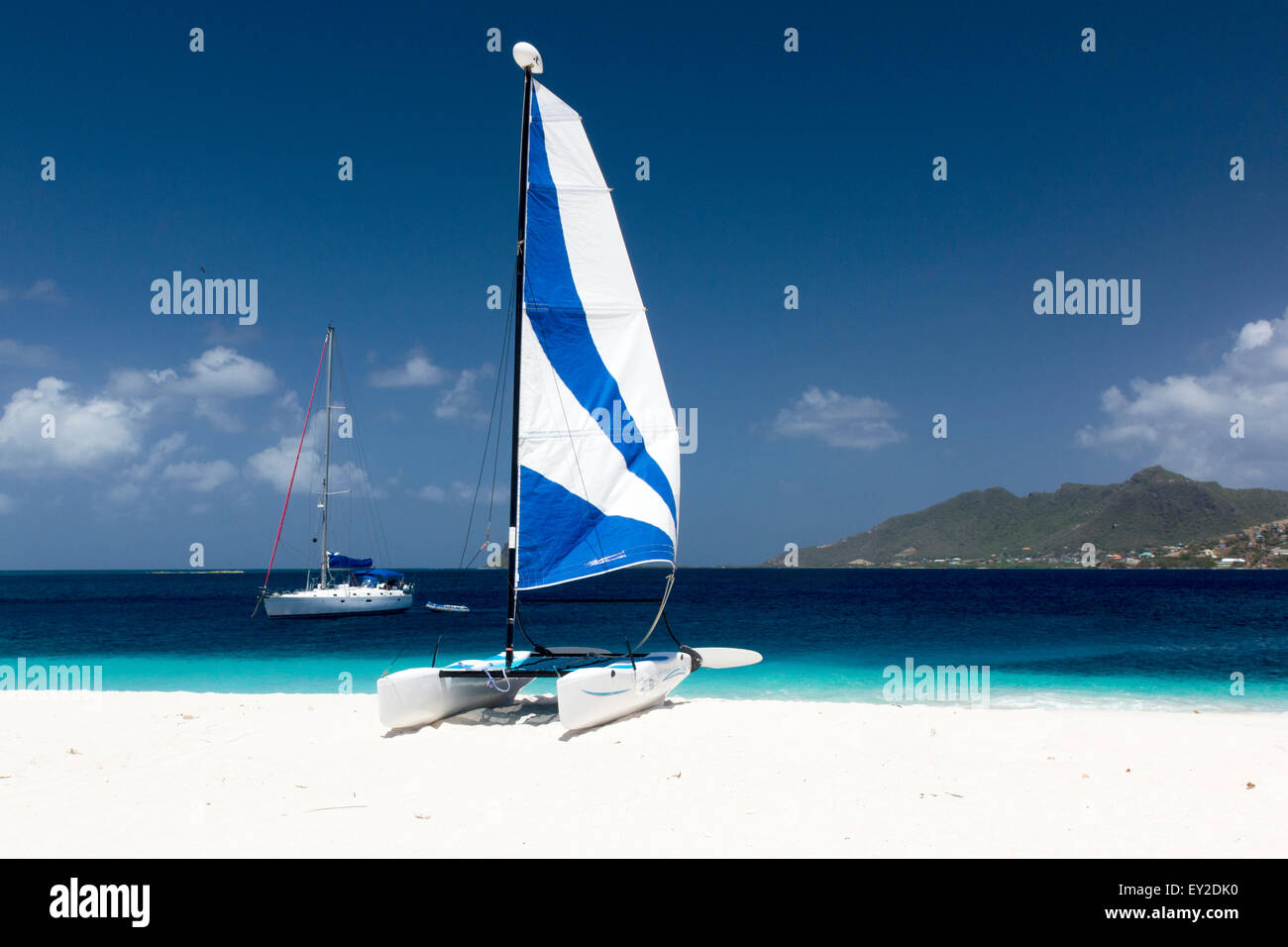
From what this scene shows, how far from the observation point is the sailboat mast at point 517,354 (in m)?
9.63

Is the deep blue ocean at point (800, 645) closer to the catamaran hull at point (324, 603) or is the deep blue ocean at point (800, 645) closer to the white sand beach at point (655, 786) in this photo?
the catamaran hull at point (324, 603)

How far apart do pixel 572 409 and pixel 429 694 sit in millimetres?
4169

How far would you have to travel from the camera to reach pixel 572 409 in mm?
9922

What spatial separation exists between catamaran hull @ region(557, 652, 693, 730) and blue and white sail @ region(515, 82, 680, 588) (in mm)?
1345

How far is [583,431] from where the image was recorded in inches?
392

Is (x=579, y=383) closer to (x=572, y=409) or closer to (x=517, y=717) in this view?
(x=572, y=409)

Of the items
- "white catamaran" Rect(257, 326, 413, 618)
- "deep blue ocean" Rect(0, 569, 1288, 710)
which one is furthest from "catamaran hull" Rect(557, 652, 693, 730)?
"white catamaran" Rect(257, 326, 413, 618)

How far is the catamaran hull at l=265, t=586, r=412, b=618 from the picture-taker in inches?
1404

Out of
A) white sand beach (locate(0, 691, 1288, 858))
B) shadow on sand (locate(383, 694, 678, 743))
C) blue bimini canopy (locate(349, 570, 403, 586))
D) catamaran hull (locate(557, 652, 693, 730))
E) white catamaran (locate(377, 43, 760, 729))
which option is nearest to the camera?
white sand beach (locate(0, 691, 1288, 858))

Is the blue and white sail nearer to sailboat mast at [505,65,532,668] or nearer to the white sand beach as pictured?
sailboat mast at [505,65,532,668]

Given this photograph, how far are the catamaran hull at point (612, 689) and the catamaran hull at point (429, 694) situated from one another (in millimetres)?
1078

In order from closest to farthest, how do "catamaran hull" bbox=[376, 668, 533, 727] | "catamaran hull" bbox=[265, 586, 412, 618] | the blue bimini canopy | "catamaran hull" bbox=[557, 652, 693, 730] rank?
1. "catamaran hull" bbox=[557, 652, 693, 730]
2. "catamaran hull" bbox=[376, 668, 533, 727]
3. "catamaran hull" bbox=[265, 586, 412, 618]
4. the blue bimini canopy
